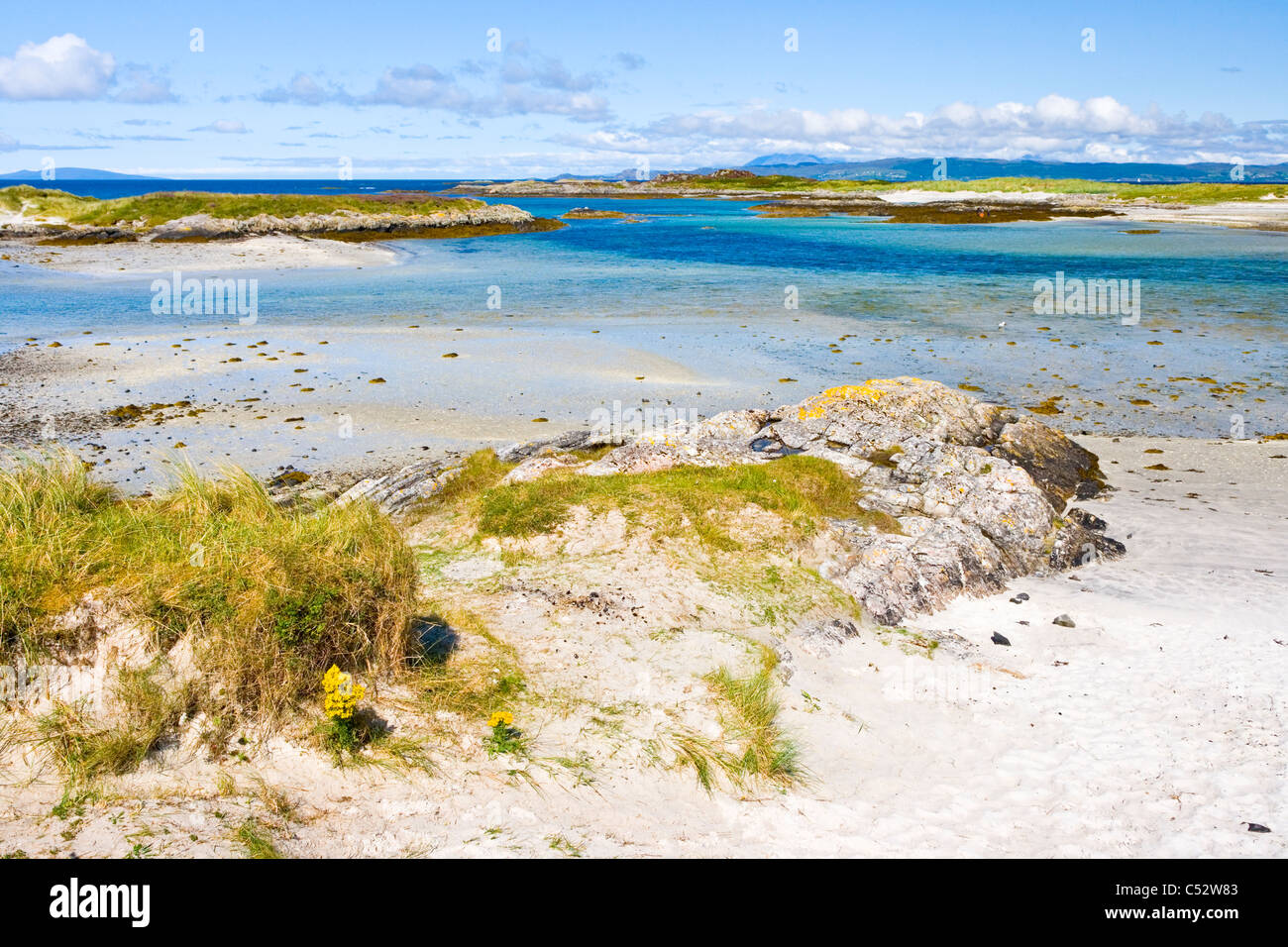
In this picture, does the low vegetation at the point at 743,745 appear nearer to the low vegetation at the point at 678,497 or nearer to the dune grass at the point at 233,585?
the dune grass at the point at 233,585

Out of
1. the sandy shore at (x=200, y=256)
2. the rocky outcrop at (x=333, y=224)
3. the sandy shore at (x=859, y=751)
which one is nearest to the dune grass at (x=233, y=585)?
the sandy shore at (x=859, y=751)

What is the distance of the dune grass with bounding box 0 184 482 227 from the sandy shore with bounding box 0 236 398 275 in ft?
34.2

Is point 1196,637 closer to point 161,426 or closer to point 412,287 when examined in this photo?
point 161,426

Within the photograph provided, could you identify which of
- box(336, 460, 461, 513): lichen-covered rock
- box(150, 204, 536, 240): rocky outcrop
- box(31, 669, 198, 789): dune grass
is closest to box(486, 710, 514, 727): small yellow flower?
box(31, 669, 198, 789): dune grass

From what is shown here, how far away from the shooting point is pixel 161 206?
70.0 meters

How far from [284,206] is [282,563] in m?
78.5

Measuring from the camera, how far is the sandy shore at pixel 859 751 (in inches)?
227

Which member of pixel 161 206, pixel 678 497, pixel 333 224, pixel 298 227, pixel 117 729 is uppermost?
pixel 161 206

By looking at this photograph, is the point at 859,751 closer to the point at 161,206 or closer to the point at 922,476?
the point at 922,476

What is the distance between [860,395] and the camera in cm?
1630

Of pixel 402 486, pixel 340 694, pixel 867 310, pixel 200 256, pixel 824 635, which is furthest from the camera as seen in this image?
pixel 200 256

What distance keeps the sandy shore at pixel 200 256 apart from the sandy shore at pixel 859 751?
155ft

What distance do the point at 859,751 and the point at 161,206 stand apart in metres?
83.3

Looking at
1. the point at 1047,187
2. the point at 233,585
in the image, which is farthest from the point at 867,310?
the point at 1047,187
